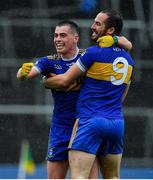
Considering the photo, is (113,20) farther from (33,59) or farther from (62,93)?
(33,59)

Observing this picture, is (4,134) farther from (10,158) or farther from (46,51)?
(46,51)

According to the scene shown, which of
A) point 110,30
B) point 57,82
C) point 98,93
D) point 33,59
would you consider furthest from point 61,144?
point 33,59

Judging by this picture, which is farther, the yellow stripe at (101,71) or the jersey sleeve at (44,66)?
the jersey sleeve at (44,66)

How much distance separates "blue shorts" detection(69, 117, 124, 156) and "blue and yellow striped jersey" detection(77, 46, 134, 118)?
50 mm

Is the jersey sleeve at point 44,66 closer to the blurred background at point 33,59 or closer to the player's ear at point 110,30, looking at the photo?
the player's ear at point 110,30

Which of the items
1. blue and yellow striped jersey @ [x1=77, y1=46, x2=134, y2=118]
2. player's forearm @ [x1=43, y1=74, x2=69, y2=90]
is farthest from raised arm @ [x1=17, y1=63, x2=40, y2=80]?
blue and yellow striped jersey @ [x1=77, y1=46, x2=134, y2=118]

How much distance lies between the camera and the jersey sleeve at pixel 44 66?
590 cm

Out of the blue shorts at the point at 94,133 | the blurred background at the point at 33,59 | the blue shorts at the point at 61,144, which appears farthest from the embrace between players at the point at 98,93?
the blurred background at the point at 33,59

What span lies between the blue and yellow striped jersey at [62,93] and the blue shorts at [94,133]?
0.39 m

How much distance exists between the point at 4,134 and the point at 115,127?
10.3ft

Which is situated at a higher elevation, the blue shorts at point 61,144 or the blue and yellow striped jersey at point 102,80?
the blue and yellow striped jersey at point 102,80

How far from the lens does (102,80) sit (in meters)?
5.57

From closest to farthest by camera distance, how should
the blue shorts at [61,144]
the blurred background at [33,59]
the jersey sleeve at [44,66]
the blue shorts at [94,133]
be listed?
the blue shorts at [94,133] < the jersey sleeve at [44,66] < the blue shorts at [61,144] < the blurred background at [33,59]

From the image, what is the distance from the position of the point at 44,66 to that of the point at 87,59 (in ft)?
1.65
